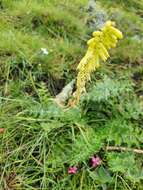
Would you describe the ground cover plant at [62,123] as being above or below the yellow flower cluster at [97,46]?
below

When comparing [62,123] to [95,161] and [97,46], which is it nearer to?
[95,161]

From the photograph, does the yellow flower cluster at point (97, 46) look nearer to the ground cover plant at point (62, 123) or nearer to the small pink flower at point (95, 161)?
the ground cover plant at point (62, 123)

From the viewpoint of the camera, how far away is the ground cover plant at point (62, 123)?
352 centimetres

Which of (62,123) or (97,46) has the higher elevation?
(97,46)

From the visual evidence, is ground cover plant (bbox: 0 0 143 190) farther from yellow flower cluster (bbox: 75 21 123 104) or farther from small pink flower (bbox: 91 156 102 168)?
yellow flower cluster (bbox: 75 21 123 104)

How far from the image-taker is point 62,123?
12.3 feet

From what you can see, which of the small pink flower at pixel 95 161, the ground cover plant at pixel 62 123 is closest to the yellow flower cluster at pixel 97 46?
the ground cover plant at pixel 62 123

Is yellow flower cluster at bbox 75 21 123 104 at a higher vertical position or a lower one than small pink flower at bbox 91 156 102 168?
higher

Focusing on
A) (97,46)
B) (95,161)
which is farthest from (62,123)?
(97,46)

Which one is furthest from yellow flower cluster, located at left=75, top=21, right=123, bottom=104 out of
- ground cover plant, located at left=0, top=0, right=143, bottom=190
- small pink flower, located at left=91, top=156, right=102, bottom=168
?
small pink flower, located at left=91, top=156, right=102, bottom=168

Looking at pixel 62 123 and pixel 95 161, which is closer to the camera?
pixel 95 161

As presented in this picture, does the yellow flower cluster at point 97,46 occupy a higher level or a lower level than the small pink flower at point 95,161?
higher

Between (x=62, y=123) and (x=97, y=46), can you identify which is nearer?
(x=97, y=46)

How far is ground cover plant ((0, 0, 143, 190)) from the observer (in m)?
3.52
